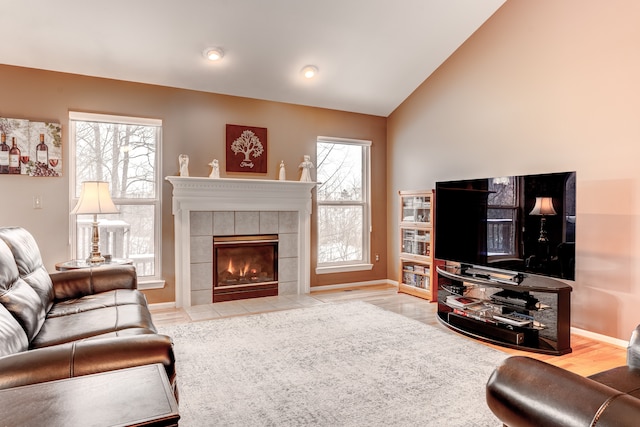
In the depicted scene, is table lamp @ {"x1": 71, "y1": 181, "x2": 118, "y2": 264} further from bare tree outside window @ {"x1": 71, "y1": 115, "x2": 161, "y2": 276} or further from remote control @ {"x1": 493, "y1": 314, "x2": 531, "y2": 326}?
remote control @ {"x1": 493, "y1": 314, "x2": 531, "y2": 326}

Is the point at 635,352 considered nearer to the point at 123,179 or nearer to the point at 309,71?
the point at 309,71

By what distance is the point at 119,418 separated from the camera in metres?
1.00

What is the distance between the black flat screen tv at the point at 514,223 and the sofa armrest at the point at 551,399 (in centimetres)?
228

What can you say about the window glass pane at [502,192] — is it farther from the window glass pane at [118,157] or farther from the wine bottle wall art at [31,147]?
the wine bottle wall art at [31,147]

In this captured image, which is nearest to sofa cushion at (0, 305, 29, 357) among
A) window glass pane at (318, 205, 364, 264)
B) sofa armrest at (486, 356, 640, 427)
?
sofa armrest at (486, 356, 640, 427)

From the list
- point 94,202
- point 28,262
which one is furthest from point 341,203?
point 28,262

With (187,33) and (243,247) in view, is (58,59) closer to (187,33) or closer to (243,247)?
(187,33)

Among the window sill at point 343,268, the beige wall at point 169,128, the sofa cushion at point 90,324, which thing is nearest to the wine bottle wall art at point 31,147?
the beige wall at point 169,128

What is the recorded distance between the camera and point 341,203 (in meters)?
5.54

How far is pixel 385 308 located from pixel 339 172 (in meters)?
2.07

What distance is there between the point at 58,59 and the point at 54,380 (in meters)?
3.61

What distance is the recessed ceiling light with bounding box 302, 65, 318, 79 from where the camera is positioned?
446 centimetres

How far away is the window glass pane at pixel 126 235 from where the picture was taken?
415cm

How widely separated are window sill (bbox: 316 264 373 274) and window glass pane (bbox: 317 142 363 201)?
3.12ft
